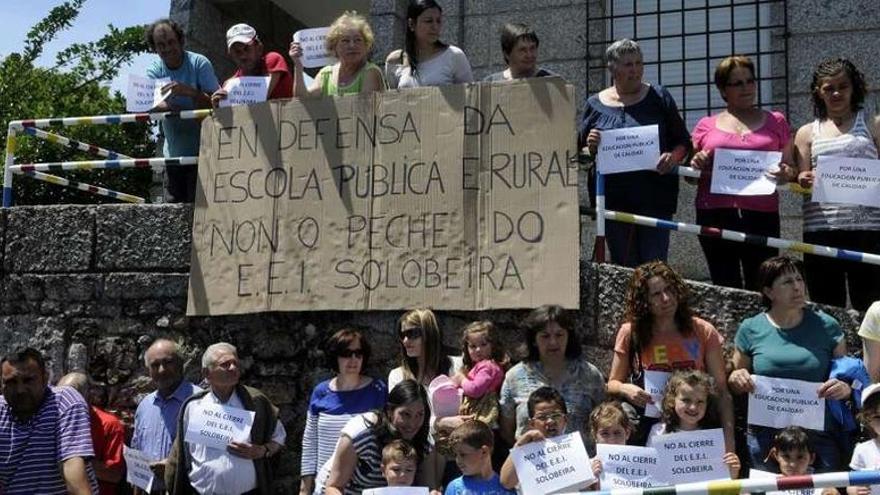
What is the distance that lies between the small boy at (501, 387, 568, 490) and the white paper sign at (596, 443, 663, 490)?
26 centimetres

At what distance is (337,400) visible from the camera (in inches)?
275

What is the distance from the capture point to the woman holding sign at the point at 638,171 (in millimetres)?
7906

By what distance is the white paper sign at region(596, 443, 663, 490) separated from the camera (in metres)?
5.86

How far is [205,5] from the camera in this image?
543 inches

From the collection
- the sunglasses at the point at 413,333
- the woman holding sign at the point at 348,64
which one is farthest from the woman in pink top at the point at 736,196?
the woman holding sign at the point at 348,64

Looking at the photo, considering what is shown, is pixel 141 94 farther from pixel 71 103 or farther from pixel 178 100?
pixel 71 103

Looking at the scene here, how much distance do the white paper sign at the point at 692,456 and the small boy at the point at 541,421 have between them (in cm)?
46

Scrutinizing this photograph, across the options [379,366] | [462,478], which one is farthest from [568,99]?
[462,478]

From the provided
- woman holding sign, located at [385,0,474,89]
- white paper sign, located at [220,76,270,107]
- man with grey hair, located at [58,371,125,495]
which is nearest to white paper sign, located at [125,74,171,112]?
white paper sign, located at [220,76,270,107]

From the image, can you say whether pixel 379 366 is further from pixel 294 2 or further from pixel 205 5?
pixel 294 2

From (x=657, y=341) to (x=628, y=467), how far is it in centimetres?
92

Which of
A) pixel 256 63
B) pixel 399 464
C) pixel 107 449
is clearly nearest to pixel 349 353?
pixel 399 464

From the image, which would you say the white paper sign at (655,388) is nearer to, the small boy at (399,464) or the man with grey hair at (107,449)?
the small boy at (399,464)

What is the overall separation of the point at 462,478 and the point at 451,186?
2.39 meters
